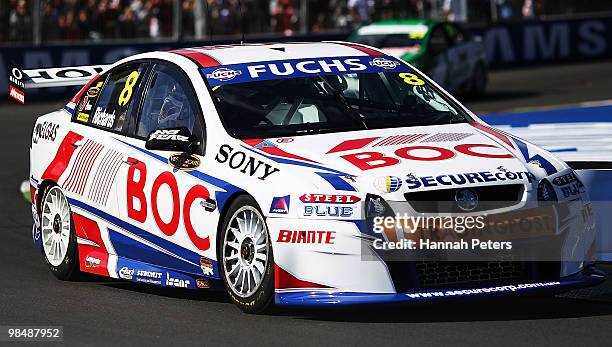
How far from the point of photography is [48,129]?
33.2 ft

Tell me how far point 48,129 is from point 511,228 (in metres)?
3.96

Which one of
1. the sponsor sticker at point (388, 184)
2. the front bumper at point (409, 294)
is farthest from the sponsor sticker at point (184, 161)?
the sponsor sticker at point (388, 184)

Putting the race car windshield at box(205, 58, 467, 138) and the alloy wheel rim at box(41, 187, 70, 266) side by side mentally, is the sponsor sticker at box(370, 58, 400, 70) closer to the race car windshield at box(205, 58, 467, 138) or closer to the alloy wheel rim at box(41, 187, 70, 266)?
the race car windshield at box(205, 58, 467, 138)

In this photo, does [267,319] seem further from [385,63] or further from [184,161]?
[385,63]

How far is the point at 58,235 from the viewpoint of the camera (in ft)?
31.8

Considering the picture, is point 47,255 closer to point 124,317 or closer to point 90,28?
point 124,317

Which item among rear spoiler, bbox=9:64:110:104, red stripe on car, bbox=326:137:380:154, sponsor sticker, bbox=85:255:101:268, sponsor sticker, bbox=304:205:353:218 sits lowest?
sponsor sticker, bbox=85:255:101:268

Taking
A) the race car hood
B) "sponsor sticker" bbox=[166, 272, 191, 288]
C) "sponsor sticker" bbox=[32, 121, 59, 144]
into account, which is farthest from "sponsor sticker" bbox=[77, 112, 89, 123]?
the race car hood

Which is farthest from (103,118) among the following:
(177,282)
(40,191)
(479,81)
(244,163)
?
(479,81)

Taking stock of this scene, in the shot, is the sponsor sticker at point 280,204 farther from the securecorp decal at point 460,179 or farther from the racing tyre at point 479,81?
the racing tyre at point 479,81

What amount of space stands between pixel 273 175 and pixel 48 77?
3292 mm

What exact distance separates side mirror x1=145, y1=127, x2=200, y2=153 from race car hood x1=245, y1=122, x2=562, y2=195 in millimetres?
392

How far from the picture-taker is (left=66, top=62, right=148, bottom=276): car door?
9102mm

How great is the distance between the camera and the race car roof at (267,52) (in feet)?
29.7
